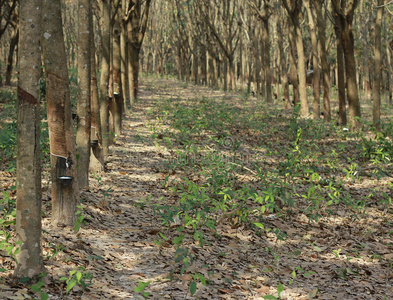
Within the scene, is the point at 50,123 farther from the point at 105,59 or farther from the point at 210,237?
the point at 105,59

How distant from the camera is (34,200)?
12.3ft

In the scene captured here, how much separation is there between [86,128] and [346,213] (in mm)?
5155

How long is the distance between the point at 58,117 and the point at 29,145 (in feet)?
4.54

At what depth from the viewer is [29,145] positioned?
3719 mm

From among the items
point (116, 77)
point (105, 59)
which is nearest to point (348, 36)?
point (116, 77)

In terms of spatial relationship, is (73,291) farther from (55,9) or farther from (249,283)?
(55,9)

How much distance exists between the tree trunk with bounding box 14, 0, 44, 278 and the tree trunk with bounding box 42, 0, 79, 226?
1302 millimetres

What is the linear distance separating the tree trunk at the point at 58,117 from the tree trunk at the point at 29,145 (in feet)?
4.27

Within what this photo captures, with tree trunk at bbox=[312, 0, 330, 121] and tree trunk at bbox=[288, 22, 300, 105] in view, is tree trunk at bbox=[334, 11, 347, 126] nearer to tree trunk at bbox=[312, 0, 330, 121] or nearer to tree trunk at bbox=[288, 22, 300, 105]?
tree trunk at bbox=[312, 0, 330, 121]

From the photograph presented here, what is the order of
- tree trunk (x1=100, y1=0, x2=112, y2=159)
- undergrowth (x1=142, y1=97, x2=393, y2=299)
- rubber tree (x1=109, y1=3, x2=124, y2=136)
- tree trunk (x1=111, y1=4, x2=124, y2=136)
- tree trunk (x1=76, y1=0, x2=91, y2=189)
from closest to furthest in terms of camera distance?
undergrowth (x1=142, y1=97, x2=393, y2=299) < tree trunk (x1=76, y1=0, x2=91, y2=189) < tree trunk (x1=100, y1=0, x2=112, y2=159) < rubber tree (x1=109, y1=3, x2=124, y2=136) < tree trunk (x1=111, y1=4, x2=124, y2=136)

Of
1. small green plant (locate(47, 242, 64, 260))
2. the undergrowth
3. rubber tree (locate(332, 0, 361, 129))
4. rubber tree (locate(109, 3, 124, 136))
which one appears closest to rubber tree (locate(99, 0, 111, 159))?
rubber tree (locate(109, 3, 124, 136))

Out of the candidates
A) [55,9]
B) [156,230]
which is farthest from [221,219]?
[55,9]

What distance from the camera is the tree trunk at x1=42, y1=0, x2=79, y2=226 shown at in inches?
197

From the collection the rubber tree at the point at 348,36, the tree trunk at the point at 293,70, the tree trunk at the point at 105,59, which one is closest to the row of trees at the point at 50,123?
the tree trunk at the point at 105,59
